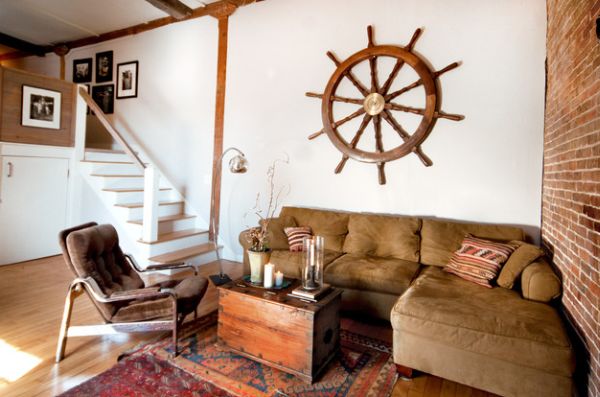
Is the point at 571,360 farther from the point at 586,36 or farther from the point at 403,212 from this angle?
the point at 403,212

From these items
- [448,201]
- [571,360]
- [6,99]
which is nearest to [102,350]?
[571,360]

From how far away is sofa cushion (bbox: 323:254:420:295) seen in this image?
2915 millimetres

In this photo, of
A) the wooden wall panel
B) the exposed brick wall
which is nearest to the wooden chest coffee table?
the exposed brick wall

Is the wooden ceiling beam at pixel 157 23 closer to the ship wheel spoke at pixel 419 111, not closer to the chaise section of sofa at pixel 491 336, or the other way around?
the ship wheel spoke at pixel 419 111

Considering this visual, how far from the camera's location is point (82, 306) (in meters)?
3.14

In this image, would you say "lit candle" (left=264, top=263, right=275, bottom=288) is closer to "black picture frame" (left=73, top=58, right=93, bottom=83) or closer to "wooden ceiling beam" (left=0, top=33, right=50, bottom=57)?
"black picture frame" (left=73, top=58, right=93, bottom=83)

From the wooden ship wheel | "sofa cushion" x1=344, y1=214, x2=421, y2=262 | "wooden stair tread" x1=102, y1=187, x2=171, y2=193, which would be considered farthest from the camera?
"wooden stair tread" x1=102, y1=187, x2=171, y2=193

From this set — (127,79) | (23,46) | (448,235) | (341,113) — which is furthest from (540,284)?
(23,46)

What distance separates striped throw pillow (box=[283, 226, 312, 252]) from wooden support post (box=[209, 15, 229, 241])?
1491 millimetres

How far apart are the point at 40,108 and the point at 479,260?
523 cm

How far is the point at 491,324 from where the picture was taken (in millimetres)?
1979

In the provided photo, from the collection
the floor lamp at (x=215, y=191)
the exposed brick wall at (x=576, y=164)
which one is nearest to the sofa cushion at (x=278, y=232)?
the floor lamp at (x=215, y=191)

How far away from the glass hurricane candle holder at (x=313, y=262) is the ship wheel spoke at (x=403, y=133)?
1840 millimetres

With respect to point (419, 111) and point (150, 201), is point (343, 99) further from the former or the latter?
point (150, 201)
